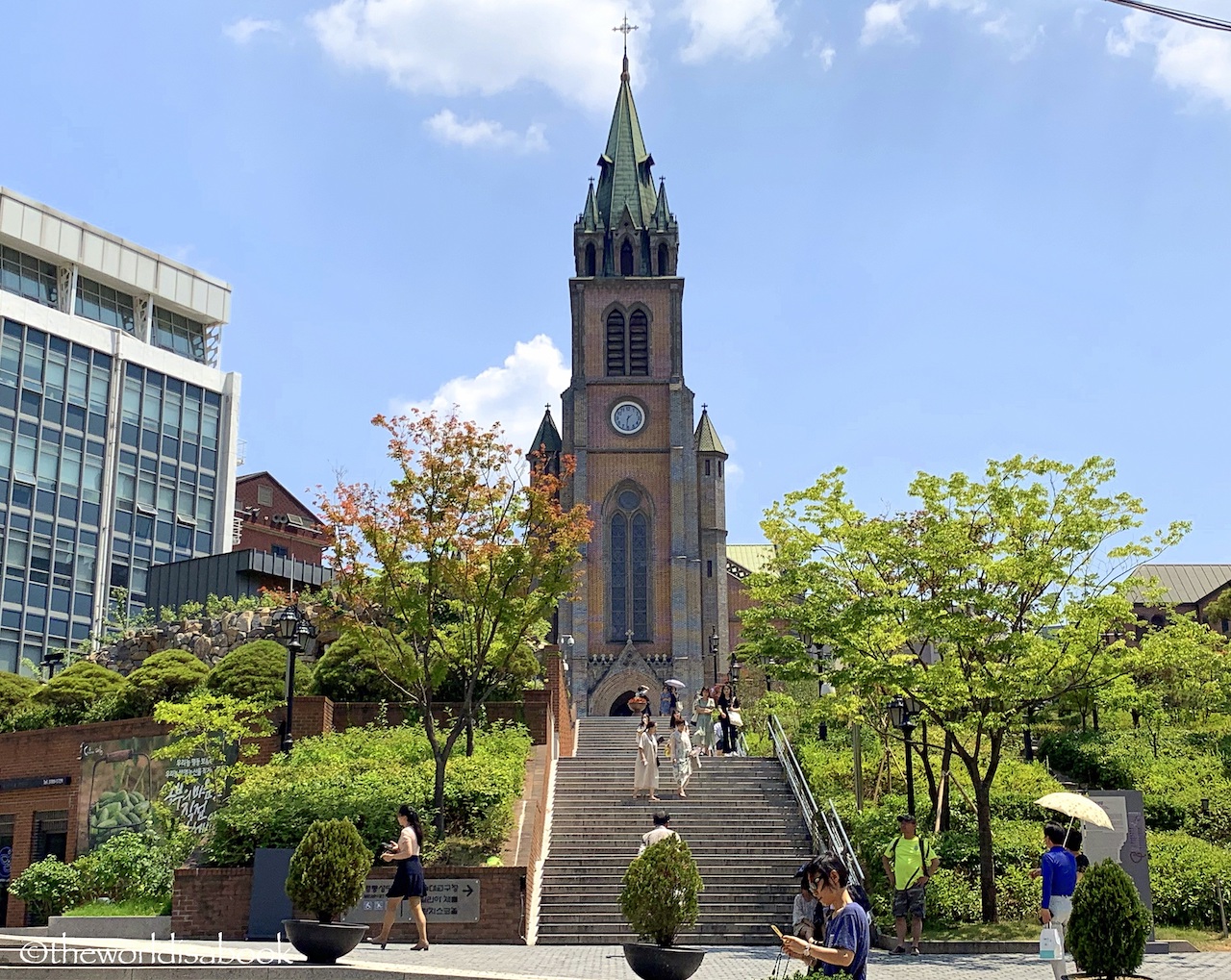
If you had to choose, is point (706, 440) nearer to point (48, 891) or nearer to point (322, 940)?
point (48, 891)

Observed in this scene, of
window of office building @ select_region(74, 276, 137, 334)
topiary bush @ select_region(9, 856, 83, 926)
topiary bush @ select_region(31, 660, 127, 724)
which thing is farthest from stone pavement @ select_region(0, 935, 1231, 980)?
window of office building @ select_region(74, 276, 137, 334)

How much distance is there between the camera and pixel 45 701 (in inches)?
1119

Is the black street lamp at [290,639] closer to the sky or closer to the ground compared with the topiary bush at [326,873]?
closer to the sky

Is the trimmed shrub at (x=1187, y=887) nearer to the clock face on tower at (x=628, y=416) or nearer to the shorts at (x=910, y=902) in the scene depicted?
the shorts at (x=910, y=902)

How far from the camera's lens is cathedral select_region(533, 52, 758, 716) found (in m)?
57.6

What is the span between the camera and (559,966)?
45.5 ft

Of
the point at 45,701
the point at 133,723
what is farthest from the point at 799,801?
the point at 45,701

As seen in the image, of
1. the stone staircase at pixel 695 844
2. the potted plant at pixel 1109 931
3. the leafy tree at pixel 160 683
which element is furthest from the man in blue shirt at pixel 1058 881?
the leafy tree at pixel 160 683

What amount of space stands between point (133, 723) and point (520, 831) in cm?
972

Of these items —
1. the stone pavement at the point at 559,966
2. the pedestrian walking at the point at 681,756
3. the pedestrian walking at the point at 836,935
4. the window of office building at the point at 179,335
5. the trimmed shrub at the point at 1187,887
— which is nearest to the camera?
the pedestrian walking at the point at 836,935

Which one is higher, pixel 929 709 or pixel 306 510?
pixel 306 510

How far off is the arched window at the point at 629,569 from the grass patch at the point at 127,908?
3839 centimetres

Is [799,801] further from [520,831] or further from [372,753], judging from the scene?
[372,753]

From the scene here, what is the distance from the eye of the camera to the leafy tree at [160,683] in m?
26.5
